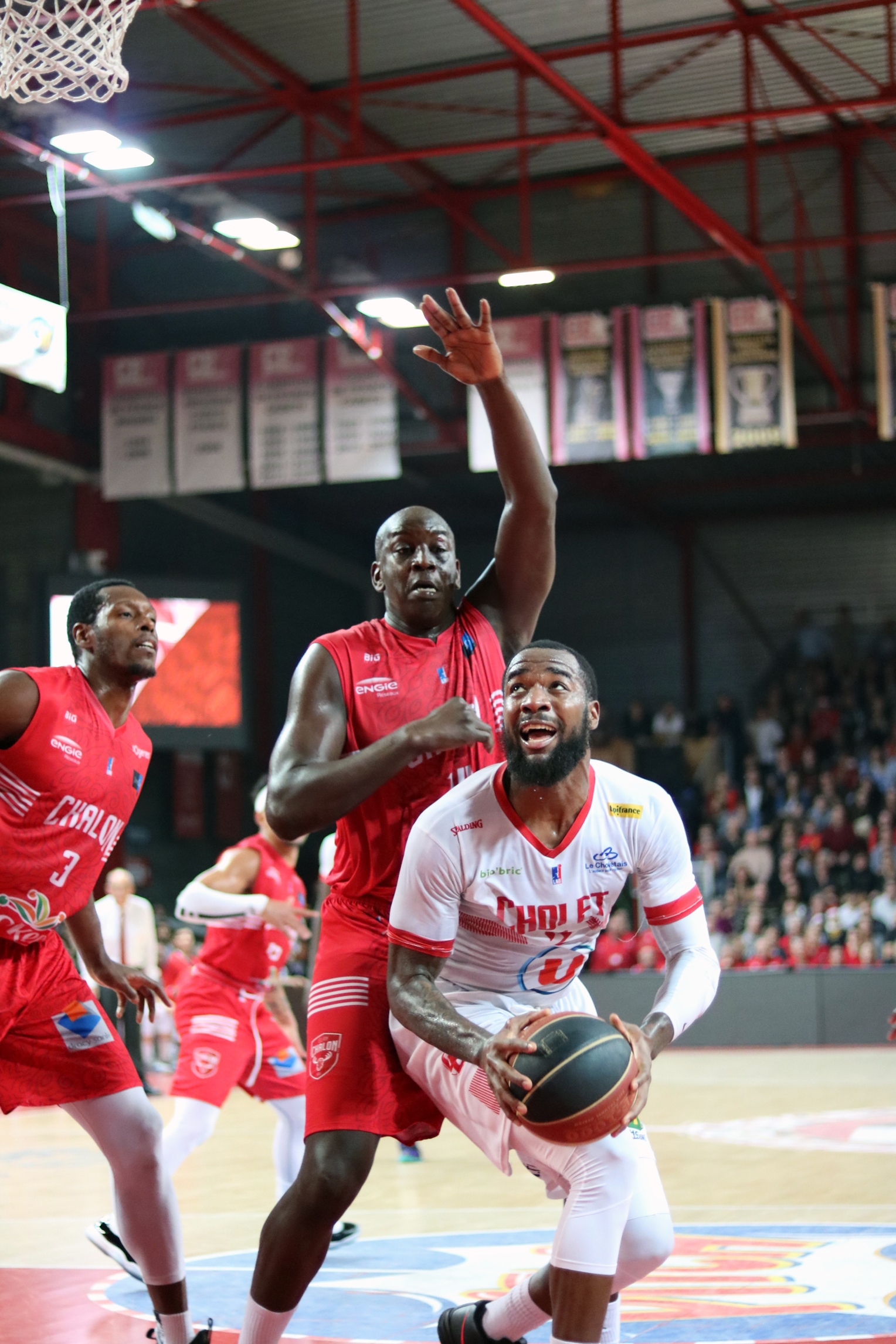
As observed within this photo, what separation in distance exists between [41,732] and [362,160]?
10.4 m

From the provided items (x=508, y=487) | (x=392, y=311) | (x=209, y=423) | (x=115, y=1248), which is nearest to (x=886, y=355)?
(x=392, y=311)

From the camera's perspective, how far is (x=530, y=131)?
18266 millimetres

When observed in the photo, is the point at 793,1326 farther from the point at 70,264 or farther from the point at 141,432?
the point at 70,264

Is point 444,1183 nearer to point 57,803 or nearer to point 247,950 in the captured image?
point 247,950

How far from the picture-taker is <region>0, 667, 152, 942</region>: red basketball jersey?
4781mm

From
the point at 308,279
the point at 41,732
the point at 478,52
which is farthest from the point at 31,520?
the point at 41,732

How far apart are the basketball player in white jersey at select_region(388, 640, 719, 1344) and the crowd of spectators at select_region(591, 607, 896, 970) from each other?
1413cm

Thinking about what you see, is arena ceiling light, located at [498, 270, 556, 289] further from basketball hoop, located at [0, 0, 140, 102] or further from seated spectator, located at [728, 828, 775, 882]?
basketball hoop, located at [0, 0, 140, 102]

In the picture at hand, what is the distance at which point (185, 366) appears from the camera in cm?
1883

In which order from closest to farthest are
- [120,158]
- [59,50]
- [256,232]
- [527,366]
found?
1. [59,50]
2. [120,158]
3. [256,232]
4. [527,366]

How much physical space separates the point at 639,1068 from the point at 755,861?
1751 centimetres

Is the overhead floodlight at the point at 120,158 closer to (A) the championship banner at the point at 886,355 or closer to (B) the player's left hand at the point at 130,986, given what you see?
(A) the championship banner at the point at 886,355

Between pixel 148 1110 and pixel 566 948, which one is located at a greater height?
pixel 566 948

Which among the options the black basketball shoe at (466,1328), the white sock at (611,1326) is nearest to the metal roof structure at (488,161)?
the black basketball shoe at (466,1328)
